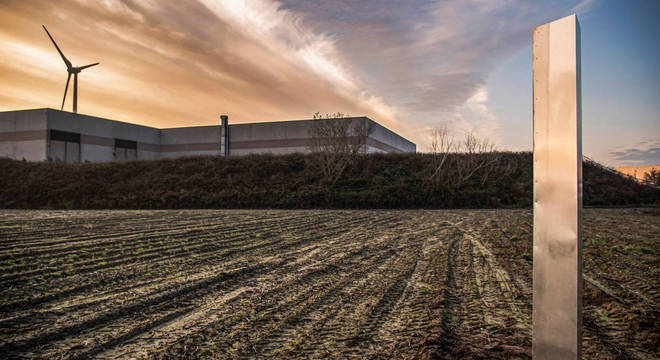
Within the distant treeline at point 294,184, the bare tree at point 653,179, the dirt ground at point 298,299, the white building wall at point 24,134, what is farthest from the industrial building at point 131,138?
the dirt ground at point 298,299

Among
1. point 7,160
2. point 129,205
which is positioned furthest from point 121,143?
point 129,205

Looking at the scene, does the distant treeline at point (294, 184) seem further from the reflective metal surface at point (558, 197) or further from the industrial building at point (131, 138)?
the reflective metal surface at point (558, 197)

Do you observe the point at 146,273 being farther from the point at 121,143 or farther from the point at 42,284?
the point at 121,143

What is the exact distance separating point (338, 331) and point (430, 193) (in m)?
15.7

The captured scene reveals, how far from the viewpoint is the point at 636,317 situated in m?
2.93

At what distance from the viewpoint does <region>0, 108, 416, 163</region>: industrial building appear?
2834 cm

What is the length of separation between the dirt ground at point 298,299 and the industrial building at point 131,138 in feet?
69.5

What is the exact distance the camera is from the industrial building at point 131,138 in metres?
28.3

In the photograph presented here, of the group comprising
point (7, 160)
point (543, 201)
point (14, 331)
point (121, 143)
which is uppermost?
point (121, 143)

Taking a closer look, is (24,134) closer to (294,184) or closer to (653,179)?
(294,184)

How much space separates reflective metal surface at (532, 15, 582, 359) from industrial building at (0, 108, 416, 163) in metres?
24.2

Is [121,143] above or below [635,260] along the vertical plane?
above

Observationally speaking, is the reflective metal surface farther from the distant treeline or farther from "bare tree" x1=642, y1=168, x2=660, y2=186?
"bare tree" x1=642, y1=168, x2=660, y2=186

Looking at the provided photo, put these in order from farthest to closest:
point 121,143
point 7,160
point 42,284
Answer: point 121,143 < point 7,160 < point 42,284
